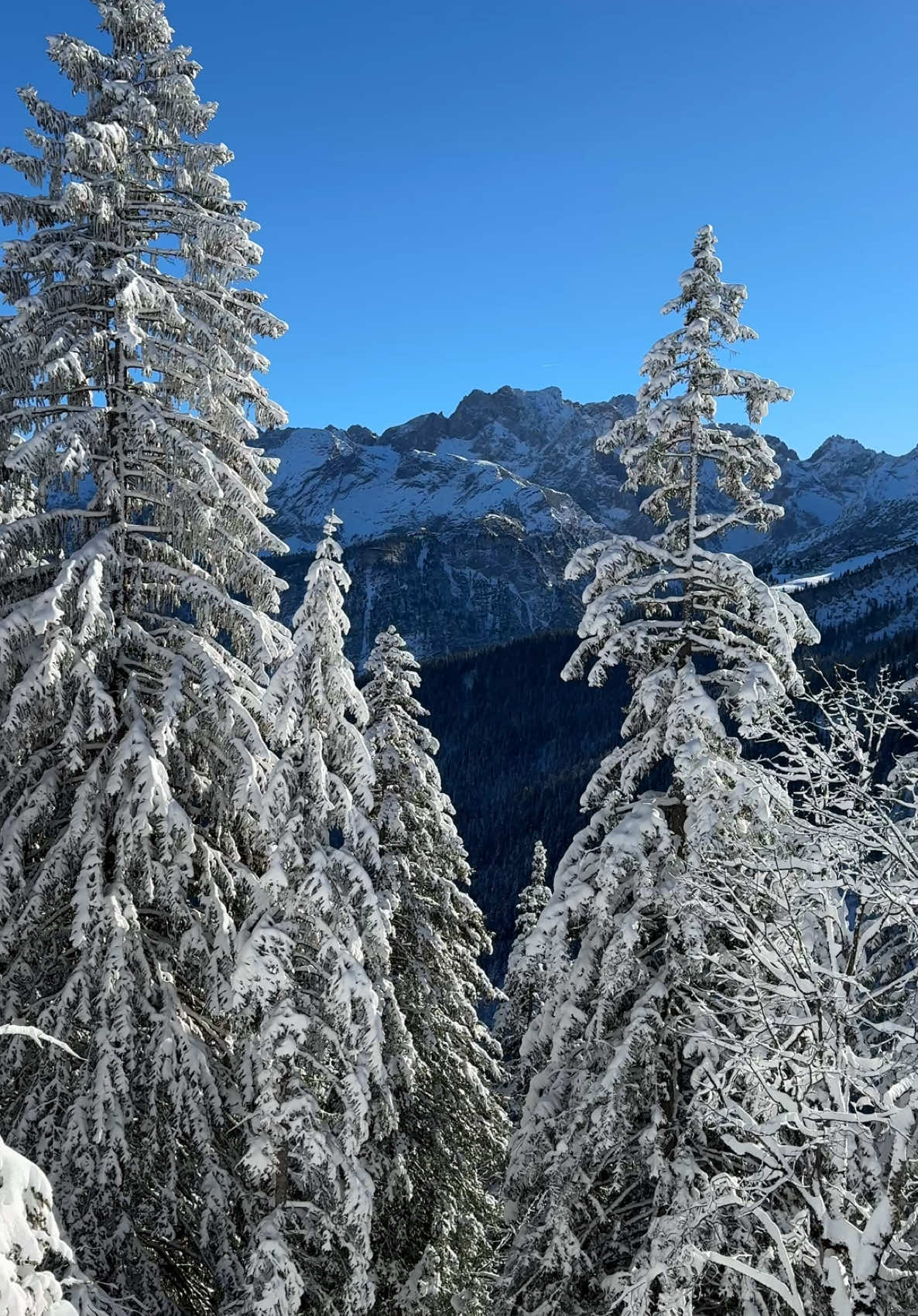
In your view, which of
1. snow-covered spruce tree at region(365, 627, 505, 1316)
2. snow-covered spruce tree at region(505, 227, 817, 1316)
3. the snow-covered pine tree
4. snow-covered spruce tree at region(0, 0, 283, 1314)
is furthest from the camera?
snow-covered spruce tree at region(365, 627, 505, 1316)

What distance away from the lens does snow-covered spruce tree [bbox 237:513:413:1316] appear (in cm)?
947

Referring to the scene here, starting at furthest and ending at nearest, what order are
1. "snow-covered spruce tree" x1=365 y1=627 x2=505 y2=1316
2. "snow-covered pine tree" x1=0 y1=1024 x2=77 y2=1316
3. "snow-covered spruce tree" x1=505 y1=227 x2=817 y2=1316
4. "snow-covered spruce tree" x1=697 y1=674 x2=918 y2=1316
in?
1. "snow-covered spruce tree" x1=365 y1=627 x2=505 y2=1316
2. "snow-covered spruce tree" x1=505 y1=227 x2=817 y2=1316
3. "snow-covered spruce tree" x1=697 y1=674 x2=918 y2=1316
4. "snow-covered pine tree" x1=0 y1=1024 x2=77 y2=1316

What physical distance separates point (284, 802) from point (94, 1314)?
15.4 feet

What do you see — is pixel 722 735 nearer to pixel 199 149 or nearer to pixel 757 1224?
pixel 757 1224

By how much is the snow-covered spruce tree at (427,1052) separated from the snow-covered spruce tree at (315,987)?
14.4 feet

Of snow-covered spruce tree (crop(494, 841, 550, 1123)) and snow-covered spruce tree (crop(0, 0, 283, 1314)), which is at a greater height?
snow-covered spruce tree (crop(0, 0, 283, 1314))

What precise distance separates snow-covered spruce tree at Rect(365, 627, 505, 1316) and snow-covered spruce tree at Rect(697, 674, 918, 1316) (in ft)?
23.3

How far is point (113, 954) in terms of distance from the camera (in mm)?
9273

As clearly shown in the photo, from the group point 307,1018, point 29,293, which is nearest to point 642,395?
point 29,293

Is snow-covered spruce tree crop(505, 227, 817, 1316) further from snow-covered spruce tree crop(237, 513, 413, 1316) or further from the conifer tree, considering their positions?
the conifer tree

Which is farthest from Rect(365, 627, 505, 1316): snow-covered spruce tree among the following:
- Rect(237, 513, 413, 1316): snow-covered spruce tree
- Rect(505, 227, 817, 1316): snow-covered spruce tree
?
Rect(237, 513, 413, 1316): snow-covered spruce tree

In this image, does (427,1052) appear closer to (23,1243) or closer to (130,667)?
(130,667)

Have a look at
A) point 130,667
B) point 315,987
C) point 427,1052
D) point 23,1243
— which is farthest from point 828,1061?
point 427,1052

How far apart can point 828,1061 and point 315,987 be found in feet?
18.3
